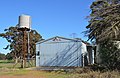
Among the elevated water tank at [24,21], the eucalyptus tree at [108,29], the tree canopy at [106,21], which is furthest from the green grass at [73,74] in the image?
the elevated water tank at [24,21]

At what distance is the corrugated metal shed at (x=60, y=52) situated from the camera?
31906 millimetres

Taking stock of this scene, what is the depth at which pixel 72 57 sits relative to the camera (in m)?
32.0

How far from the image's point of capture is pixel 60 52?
32.9 meters

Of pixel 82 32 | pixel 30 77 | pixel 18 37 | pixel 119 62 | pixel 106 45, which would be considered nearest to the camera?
pixel 30 77

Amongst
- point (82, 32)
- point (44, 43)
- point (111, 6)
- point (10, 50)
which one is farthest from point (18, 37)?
point (111, 6)

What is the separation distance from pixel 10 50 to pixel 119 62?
165 ft

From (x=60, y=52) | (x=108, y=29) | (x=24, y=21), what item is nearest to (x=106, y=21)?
(x=108, y=29)

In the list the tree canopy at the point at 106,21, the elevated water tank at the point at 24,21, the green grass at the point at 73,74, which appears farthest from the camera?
the elevated water tank at the point at 24,21

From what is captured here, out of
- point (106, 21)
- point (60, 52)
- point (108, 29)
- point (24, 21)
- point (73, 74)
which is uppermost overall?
point (24, 21)

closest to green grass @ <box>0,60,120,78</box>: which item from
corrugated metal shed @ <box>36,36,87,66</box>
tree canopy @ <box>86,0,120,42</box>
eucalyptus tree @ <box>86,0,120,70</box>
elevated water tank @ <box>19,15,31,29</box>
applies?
eucalyptus tree @ <box>86,0,120,70</box>

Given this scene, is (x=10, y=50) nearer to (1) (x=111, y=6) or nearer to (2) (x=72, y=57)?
(2) (x=72, y=57)

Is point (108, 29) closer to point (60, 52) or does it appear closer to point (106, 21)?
point (106, 21)

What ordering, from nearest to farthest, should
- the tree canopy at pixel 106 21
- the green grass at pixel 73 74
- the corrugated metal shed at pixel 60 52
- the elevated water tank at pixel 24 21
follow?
1. the green grass at pixel 73 74
2. the tree canopy at pixel 106 21
3. the corrugated metal shed at pixel 60 52
4. the elevated water tank at pixel 24 21

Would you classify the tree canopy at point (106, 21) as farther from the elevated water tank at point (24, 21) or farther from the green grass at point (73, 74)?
the elevated water tank at point (24, 21)
